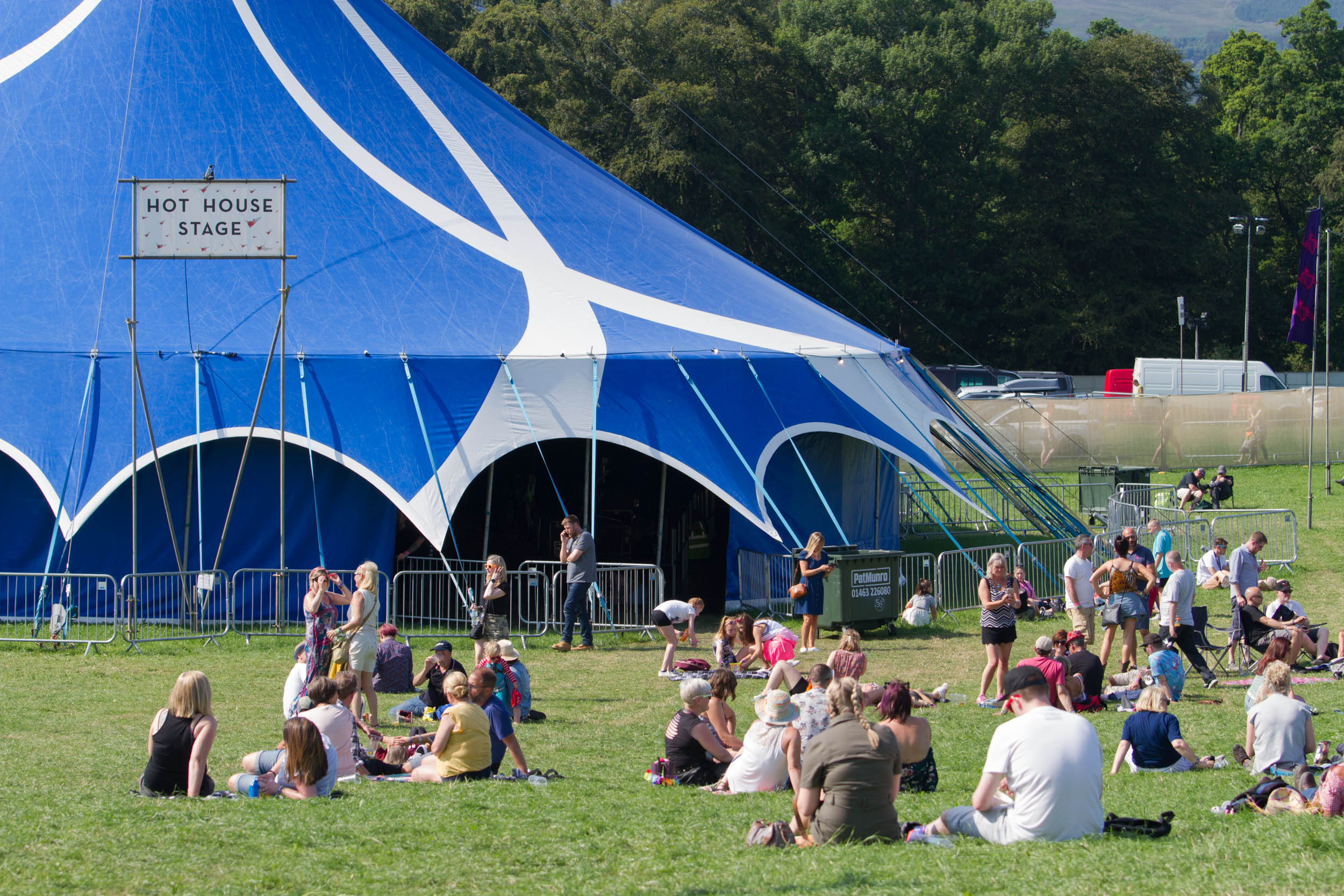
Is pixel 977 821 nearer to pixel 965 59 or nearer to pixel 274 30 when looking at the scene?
pixel 274 30

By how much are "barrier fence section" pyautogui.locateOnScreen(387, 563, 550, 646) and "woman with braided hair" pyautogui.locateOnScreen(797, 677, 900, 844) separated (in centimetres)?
807

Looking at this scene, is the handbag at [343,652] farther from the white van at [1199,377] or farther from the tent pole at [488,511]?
the white van at [1199,377]

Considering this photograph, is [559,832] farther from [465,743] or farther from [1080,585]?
[1080,585]

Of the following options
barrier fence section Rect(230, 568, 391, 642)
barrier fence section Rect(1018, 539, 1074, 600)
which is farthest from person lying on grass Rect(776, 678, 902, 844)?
barrier fence section Rect(1018, 539, 1074, 600)

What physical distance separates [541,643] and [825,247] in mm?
36483

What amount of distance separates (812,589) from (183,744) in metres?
7.81

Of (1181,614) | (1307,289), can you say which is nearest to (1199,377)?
(1307,289)

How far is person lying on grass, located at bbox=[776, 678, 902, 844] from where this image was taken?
651 centimetres

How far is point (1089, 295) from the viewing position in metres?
50.2

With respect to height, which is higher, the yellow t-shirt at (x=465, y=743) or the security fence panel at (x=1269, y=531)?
the security fence panel at (x=1269, y=531)

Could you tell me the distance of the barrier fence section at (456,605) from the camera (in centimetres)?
1455

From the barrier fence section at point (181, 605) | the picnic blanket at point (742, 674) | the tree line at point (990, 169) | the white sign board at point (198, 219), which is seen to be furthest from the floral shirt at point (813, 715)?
the tree line at point (990, 169)

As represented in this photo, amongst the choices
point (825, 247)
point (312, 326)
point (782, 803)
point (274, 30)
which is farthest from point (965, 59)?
point (782, 803)

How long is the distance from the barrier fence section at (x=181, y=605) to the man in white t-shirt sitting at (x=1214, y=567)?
37.5 feet
